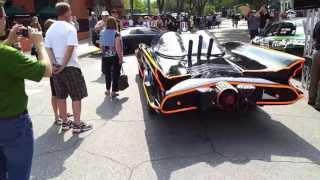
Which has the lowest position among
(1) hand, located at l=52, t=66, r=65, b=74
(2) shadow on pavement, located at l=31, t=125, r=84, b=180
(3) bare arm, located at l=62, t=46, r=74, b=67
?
(2) shadow on pavement, located at l=31, t=125, r=84, b=180

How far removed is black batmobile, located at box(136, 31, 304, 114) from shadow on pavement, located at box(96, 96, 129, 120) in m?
0.86

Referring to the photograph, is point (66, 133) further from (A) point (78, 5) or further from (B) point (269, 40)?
(A) point (78, 5)

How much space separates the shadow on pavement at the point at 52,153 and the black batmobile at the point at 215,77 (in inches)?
46.7

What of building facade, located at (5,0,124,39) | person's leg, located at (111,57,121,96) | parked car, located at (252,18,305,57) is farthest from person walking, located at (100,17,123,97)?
building facade, located at (5,0,124,39)

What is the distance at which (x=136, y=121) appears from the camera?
252 inches

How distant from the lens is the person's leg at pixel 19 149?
2.84 metres

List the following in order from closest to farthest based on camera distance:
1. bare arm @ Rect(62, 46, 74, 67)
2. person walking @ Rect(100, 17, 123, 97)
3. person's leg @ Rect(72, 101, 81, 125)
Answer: bare arm @ Rect(62, 46, 74, 67) < person's leg @ Rect(72, 101, 81, 125) < person walking @ Rect(100, 17, 123, 97)

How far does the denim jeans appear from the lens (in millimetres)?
2814

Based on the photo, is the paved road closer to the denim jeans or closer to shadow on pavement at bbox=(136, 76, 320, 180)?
shadow on pavement at bbox=(136, 76, 320, 180)

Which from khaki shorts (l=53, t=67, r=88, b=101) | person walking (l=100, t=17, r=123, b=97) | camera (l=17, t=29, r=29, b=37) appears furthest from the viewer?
person walking (l=100, t=17, r=123, b=97)

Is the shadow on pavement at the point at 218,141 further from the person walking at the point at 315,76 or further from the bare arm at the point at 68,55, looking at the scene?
the bare arm at the point at 68,55

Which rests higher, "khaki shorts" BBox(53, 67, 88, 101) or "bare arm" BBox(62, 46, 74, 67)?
"bare arm" BBox(62, 46, 74, 67)

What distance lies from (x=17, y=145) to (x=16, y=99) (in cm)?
31

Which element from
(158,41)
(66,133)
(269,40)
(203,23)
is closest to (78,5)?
(203,23)
